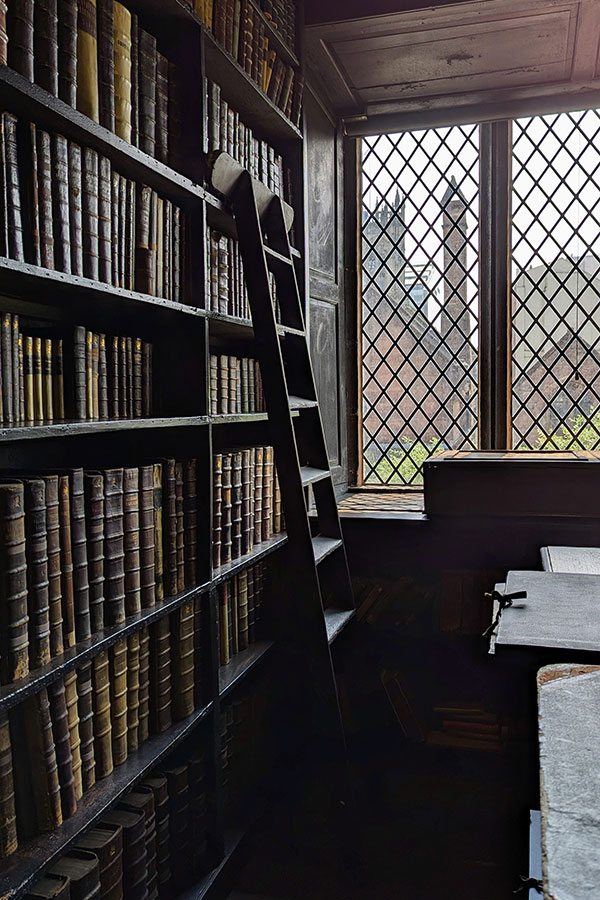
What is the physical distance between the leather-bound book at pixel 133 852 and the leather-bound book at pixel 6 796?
0.35 metres

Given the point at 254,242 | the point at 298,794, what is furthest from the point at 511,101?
the point at 298,794

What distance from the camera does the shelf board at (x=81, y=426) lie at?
117cm

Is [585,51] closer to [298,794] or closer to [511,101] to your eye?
[511,101]

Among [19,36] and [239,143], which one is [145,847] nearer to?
[19,36]

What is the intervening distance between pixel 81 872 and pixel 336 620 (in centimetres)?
116

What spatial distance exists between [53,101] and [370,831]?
219 centimetres

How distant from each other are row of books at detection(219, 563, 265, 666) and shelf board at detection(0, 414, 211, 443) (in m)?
0.55

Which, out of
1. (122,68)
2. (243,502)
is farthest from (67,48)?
(243,502)

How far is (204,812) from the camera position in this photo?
6.19 ft

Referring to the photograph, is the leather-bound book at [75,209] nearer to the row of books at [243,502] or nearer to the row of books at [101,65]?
the row of books at [101,65]

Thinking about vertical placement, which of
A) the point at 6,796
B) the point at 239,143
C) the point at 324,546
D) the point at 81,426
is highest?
the point at 239,143

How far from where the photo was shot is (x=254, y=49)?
2236mm

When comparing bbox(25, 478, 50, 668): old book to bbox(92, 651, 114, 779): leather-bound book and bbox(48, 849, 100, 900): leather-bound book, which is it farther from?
bbox(48, 849, 100, 900): leather-bound book

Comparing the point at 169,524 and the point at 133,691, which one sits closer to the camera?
the point at 133,691
